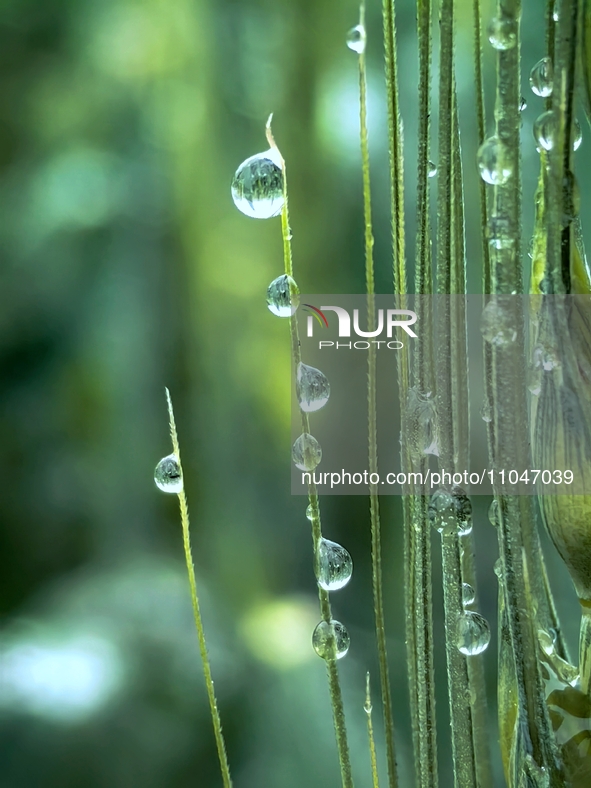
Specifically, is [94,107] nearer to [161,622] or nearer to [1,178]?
[1,178]

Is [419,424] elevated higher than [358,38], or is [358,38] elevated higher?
[358,38]

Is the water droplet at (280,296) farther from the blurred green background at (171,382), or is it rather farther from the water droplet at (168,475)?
the blurred green background at (171,382)

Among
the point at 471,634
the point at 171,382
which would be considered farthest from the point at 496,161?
the point at 171,382

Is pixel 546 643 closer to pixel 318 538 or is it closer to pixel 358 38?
pixel 318 538

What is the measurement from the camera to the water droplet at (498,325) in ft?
0.51

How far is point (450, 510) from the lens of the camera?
0.59 feet

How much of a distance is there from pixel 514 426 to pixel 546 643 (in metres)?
0.08

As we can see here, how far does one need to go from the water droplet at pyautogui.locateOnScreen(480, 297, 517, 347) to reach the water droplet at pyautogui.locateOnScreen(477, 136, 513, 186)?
0.09 feet

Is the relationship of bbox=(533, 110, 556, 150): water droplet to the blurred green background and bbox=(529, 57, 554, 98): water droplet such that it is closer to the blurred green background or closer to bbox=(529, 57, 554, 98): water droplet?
bbox=(529, 57, 554, 98): water droplet

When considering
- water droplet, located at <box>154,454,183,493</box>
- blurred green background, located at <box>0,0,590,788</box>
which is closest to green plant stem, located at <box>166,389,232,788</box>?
water droplet, located at <box>154,454,183,493</box>

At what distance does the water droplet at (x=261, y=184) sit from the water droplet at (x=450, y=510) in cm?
10

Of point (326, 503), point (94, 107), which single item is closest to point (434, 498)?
point (326, 503)

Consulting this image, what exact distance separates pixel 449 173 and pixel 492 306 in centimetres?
4

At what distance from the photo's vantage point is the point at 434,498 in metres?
0.19
